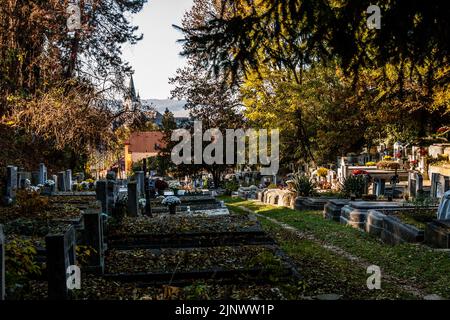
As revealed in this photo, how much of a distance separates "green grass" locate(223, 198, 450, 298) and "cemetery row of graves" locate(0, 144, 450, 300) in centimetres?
3

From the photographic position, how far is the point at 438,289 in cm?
766

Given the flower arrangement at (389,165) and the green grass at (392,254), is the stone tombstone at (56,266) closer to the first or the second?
the green grass at (392,254)

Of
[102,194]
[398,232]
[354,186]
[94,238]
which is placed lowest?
[398,232]

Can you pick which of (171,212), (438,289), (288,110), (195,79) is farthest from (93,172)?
(438,289)

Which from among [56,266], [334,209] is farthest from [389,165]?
[56,266]

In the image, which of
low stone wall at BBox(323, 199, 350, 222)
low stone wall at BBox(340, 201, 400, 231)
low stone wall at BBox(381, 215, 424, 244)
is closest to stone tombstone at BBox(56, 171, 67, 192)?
low stone wall at BBox(323, 199, 350, 222)

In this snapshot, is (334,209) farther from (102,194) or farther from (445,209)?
(102,194)

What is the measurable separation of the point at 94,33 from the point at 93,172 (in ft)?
46.6

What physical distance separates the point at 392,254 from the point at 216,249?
3.67m

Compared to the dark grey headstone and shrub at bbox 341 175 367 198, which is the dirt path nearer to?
Result: shrub at bbox 341 175 367 198

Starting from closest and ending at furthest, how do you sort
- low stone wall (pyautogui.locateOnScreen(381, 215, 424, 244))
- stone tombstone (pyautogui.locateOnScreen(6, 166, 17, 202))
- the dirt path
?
1. the dirt path
2. low stone wall (pyautogui.locateOnScreen(381, 215, 424, 244))
3. stone tombstone (pyautogui.locateOnScreen(6, 166, 17, 202))

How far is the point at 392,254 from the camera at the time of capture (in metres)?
10.4

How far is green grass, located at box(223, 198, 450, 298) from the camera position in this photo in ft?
27.1

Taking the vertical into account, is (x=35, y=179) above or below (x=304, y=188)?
above
